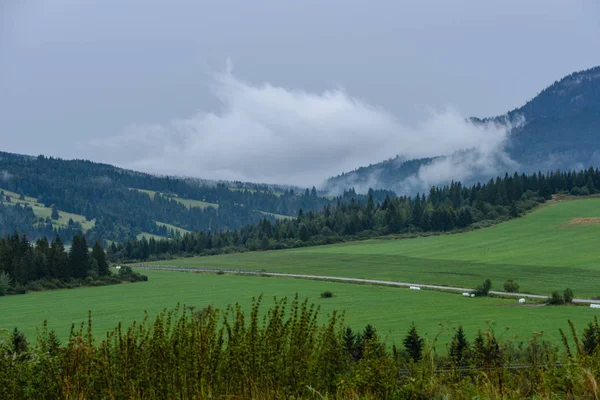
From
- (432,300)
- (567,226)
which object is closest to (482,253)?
(567,226)

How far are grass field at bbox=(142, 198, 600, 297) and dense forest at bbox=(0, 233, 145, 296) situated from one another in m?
31.3

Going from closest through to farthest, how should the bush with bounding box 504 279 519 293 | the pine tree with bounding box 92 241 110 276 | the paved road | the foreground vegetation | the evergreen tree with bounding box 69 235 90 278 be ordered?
the foreground vegetation, the paved road, the bush with bounding box 504 279 519 293, the evergreen tree with bounding box 69 235 90 278, the pine tree with bounding box 92 241 110 276

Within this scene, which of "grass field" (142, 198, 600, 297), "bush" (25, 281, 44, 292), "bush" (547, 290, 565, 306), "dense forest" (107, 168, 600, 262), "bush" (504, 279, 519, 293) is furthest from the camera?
"dense forest" (107, 168, 600, 262)

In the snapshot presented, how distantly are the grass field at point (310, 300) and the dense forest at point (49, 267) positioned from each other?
553 cm

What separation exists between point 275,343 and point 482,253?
12023 cm

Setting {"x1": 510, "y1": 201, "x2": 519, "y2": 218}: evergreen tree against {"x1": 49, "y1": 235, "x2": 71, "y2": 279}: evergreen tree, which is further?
{"x1": 510, "y1": 201, "x2": 519, "y2": 218}: evergreen tree

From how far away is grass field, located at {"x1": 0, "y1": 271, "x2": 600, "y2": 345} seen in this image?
170 ft

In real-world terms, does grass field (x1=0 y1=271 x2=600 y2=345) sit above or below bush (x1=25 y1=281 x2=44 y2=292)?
below

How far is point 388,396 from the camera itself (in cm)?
900

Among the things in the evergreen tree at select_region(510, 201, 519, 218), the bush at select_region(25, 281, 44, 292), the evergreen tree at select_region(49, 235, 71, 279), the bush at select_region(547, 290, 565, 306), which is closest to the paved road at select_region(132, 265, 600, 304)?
the bush at select_region(547, 290, 565, 306)

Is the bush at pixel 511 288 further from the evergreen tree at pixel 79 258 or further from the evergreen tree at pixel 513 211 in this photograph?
the evergreen tree at pixel 513 211

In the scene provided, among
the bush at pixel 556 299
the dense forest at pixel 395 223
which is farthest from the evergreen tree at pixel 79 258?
the bush at pixel 556 299

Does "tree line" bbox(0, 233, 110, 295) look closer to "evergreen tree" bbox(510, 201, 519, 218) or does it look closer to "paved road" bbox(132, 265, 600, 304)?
"paved road" bbox(132, 265, 600, 304)

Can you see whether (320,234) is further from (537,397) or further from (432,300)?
(537,397)
